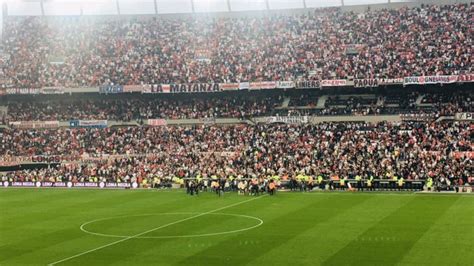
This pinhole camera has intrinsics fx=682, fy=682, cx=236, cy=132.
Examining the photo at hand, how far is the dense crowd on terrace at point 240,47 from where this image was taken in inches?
2450

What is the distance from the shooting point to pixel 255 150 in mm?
56469

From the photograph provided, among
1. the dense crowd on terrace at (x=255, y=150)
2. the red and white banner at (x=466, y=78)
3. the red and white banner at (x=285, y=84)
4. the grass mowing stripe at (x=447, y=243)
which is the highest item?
the red and white banner at (x=285, y=84)

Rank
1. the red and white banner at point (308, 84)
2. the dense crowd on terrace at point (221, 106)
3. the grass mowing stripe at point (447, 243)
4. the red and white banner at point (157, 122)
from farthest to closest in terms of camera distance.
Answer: the red and white banner at point (157, 122), the red and white banner at point (308, 84), the dense crowd on terrace at point (221, 106), the grass mowing stripe at point (447, 243)

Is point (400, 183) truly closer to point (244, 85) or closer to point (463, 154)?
point (463, 154)

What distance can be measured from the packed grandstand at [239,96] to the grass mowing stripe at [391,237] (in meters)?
13.6

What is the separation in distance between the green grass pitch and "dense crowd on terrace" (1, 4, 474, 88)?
22.6m

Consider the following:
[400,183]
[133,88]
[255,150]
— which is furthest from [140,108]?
[400,183]

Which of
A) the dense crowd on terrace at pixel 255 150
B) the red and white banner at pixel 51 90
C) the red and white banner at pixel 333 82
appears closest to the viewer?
the dense crowd on terrace at pixel 255 150

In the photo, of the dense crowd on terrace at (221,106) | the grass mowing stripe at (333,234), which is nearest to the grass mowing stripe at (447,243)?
the grass mowing stripe at (333,234)

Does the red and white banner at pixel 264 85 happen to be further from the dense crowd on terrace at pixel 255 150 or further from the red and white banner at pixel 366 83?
the red and white banner at pixel 366 83

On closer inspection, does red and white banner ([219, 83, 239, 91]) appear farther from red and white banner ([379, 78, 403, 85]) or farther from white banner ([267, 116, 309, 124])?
red and white banner ([379, 78, 403, 85])

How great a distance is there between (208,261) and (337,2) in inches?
2192

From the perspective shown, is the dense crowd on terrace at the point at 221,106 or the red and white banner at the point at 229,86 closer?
the dense crowd on terrace at the point at 221,106

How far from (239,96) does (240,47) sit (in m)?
5.59
